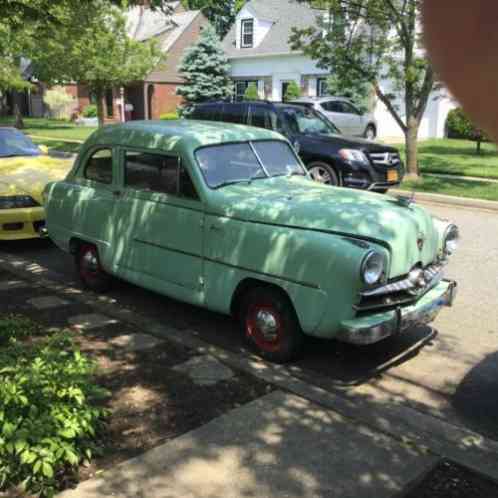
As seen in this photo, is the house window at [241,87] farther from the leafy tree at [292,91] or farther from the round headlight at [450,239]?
the round headlight at [450,239]

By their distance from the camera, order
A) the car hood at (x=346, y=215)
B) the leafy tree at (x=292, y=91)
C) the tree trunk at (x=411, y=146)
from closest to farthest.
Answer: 1. the car hood at (x=346, y=215)
2. the tree trunk at (x=411, y=146)
3. the leafy tree at (x=292, y=91)

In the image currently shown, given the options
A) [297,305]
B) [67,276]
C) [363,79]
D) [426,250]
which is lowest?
[67,276]

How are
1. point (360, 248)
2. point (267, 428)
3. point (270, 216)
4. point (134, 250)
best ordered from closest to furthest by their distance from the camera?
point (267, 428) → point (360, 248) → point (270, 216) → point (134, 250)

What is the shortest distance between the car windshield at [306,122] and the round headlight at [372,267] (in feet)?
26.7

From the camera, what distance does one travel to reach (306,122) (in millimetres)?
12625

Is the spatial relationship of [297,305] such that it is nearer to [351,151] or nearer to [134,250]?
[134,250]

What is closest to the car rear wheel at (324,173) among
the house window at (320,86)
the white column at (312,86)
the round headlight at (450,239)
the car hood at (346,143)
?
the car hood at (346,143)

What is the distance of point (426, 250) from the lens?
5.07 metres

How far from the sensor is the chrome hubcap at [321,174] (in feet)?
38.5

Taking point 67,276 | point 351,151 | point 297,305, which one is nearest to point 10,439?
point 297,305

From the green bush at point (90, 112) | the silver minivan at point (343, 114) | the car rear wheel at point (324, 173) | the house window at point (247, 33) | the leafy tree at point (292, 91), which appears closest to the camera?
the car rear wheel at point (324, 173)

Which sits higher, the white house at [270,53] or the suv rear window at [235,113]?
the white house at [270,53]

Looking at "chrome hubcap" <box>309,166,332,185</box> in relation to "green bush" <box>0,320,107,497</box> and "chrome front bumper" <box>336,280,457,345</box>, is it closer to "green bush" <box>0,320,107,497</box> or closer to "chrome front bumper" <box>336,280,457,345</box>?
"chrome front bumper" <box>336,280,457,345</box>

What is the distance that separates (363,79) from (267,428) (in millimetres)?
12819
